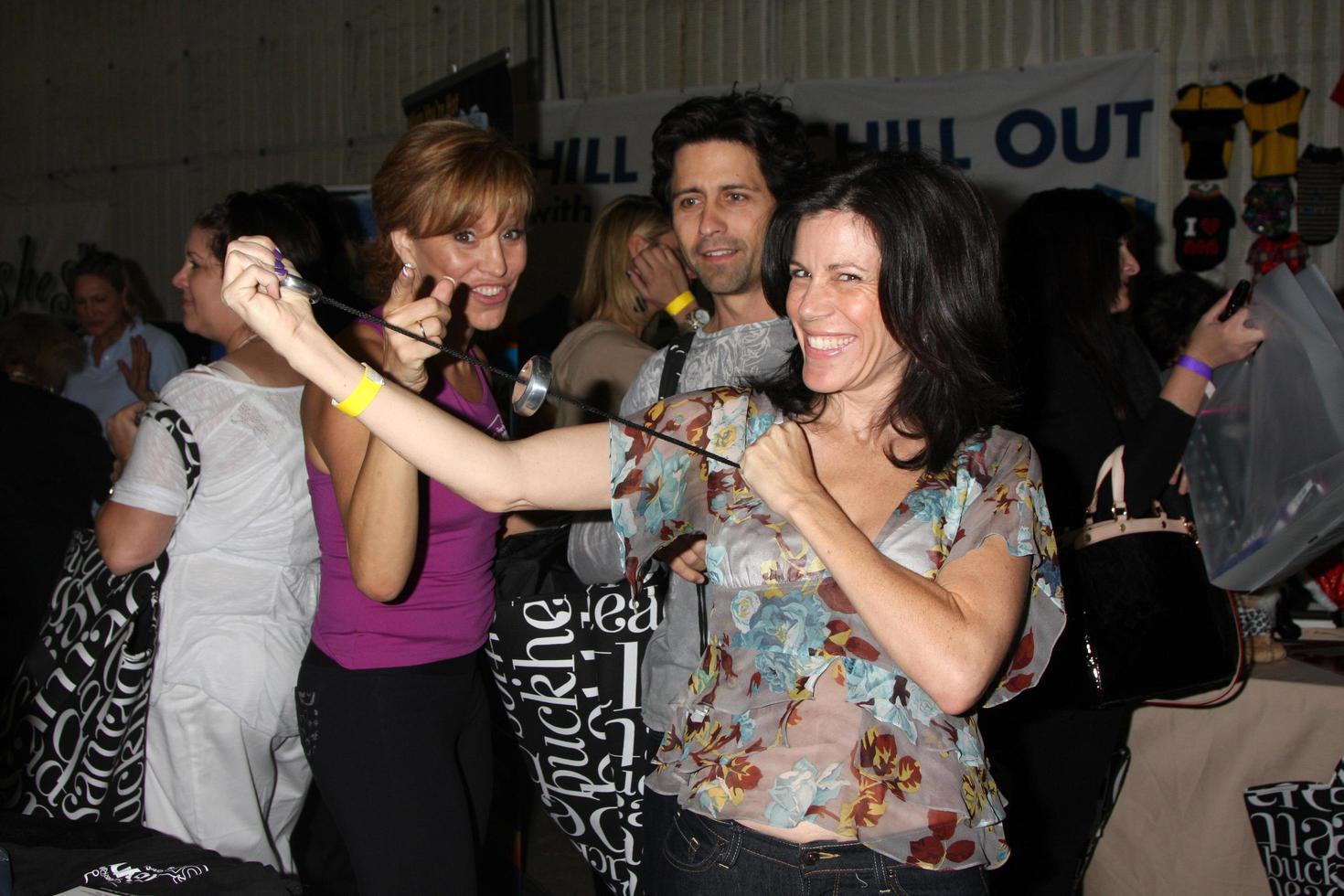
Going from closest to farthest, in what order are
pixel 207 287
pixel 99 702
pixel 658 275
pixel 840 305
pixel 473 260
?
1. pixel 840 305
2. pixel 473 260
3. pixel 99 702
4. pixel 207 287
5. pixel 658 275

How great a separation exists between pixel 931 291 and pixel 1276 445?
1.21 metres

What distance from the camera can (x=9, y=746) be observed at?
2.40 metres

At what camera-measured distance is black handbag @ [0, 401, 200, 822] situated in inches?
86.5

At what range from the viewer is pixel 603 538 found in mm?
2018

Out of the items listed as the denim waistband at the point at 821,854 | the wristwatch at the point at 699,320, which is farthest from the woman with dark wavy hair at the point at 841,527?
the wristwatch at the point at 699,320

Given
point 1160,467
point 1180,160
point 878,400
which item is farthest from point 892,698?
point 1180,160

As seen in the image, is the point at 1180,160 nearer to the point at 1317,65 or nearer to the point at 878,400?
the point at 1317,65

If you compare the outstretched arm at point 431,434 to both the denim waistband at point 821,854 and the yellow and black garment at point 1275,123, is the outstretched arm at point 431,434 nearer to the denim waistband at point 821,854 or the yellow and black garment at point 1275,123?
the denim waistband at point 821,854

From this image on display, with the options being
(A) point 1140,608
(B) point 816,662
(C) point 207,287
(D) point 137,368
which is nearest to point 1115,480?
(A) point 1140,608

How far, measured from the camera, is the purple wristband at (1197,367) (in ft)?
8.29

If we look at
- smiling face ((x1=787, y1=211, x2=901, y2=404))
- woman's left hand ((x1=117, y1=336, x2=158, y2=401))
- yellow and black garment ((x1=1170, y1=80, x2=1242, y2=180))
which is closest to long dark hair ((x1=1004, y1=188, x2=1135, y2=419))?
smiling face ((x1=787, y1=211, x2=901, y2=404))

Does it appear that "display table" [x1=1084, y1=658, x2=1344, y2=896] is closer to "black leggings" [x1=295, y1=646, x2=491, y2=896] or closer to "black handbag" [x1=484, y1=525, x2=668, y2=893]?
"black handbag" [x1=484, y1=525, x2=668, y2=893]

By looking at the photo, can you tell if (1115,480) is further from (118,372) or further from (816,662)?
(118,372)

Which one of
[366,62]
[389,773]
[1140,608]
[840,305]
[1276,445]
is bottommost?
[389,773]
